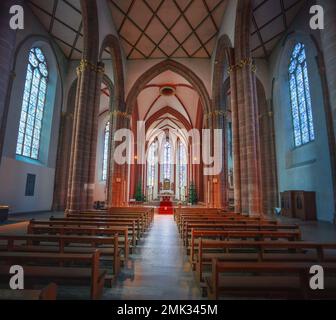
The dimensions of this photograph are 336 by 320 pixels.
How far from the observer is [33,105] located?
12.7m

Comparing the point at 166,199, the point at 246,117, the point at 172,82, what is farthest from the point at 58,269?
the point at 166,199

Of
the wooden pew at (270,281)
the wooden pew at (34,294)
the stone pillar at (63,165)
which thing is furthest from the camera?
the stone pillar at (63,165)

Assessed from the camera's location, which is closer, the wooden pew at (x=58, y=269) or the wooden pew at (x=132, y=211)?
the wooden pew at (x=58, y=269)

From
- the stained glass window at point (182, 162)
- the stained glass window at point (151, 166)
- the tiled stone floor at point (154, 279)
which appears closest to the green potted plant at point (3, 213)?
the tiled stone floor at point (154, 279)

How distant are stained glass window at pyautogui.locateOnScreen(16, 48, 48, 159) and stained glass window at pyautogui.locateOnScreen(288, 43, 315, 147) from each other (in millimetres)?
15928

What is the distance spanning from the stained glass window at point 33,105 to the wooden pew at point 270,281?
13.3m

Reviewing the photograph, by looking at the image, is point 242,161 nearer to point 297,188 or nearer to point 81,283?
point 297,188

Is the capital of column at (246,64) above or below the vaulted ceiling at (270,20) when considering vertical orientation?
below

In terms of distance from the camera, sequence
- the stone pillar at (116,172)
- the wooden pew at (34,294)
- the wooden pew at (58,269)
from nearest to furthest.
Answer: the wooden pew at (34,294) < the wooden pew at (58,269) < the stone pillar at (116,172)

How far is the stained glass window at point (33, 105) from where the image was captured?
1203cm

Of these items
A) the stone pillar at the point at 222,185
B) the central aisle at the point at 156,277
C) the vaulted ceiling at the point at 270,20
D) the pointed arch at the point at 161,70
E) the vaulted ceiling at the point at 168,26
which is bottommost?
the central aisle at the point at 156,277

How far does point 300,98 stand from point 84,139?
1273cm

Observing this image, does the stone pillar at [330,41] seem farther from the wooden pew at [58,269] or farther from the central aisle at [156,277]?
the wooden pew at [58,269]

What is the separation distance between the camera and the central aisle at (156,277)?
2.71 meters
